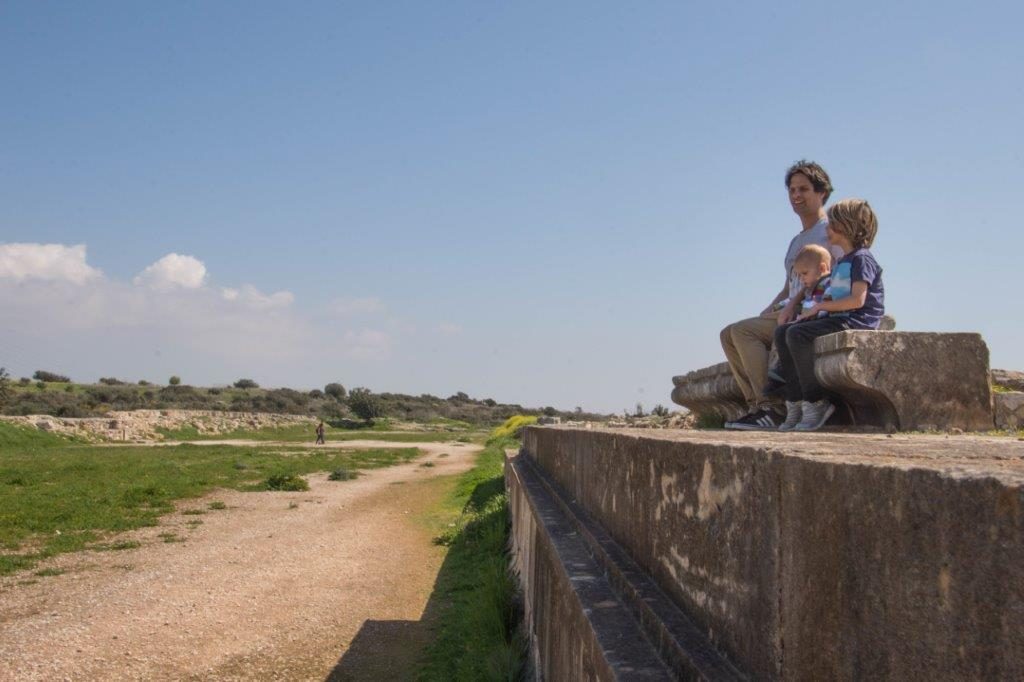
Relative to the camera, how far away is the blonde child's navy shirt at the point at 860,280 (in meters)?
3.95

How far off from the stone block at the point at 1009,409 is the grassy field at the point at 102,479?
10.0 meters

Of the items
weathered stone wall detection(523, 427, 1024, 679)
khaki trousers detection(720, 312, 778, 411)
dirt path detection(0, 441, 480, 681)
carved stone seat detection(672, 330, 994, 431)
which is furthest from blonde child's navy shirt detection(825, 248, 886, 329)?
dirt path detection(0, 441, 480, 681)

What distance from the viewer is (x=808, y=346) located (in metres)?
4.04

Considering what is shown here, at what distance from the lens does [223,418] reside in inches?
1786

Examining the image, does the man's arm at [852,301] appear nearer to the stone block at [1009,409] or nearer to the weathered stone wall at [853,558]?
the stone block at [1009,409]

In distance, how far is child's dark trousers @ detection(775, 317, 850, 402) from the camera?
3971 millimetres

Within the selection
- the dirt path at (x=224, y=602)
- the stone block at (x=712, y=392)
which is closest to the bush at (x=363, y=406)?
the dirt path at (x=224, y=602)

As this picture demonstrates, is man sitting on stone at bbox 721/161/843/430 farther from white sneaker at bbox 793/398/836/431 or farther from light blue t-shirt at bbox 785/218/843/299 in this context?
white sneaker at bbox 793/398/836/431

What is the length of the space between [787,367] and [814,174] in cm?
152

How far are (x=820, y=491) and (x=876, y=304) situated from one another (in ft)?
10.1

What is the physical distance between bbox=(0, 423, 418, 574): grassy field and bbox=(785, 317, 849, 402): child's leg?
925cm

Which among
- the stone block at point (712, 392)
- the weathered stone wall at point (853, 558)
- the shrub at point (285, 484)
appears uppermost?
the stone block at point (712, 392)

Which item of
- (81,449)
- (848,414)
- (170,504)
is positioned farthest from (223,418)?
(848,414)

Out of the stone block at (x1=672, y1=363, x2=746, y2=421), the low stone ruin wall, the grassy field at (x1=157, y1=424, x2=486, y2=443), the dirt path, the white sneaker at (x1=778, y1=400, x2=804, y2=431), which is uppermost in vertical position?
the stone block at (x1=672, y1=363, x2=746, y2=421)
